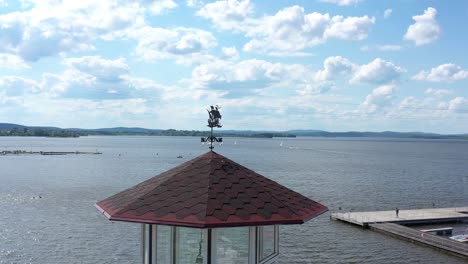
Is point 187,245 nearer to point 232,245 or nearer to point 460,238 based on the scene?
point 232,245

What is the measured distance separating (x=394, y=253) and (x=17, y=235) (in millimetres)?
27887

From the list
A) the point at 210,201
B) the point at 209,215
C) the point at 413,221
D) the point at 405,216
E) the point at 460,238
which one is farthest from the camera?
the point at 405,216

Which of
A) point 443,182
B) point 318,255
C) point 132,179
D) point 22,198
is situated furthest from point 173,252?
point 443,182

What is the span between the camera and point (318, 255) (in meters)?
35.0

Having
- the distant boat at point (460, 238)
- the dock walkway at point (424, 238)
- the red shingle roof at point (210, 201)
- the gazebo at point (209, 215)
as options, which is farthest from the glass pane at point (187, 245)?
the distant boat at point (460, 238)

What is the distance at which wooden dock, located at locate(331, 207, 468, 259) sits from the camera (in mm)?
36691

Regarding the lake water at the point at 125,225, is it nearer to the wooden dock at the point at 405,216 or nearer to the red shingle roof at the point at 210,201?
the wooden dock at the point at 405,216

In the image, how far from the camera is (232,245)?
27.8 ft

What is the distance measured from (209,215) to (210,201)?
44cm

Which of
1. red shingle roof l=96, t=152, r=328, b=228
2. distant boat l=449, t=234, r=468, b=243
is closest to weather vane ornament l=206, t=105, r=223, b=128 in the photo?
red shingle roof l=96, t=152, r=328, b=228

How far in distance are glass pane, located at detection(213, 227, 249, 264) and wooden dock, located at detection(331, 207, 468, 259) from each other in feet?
102

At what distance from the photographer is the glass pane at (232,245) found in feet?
27.3

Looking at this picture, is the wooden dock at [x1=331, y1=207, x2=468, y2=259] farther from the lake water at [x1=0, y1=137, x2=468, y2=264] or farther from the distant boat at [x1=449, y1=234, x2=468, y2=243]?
the distant boat at [x1=449, y1=234, x2=468, y2=243]

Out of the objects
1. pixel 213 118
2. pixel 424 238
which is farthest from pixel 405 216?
pixel 213 118
